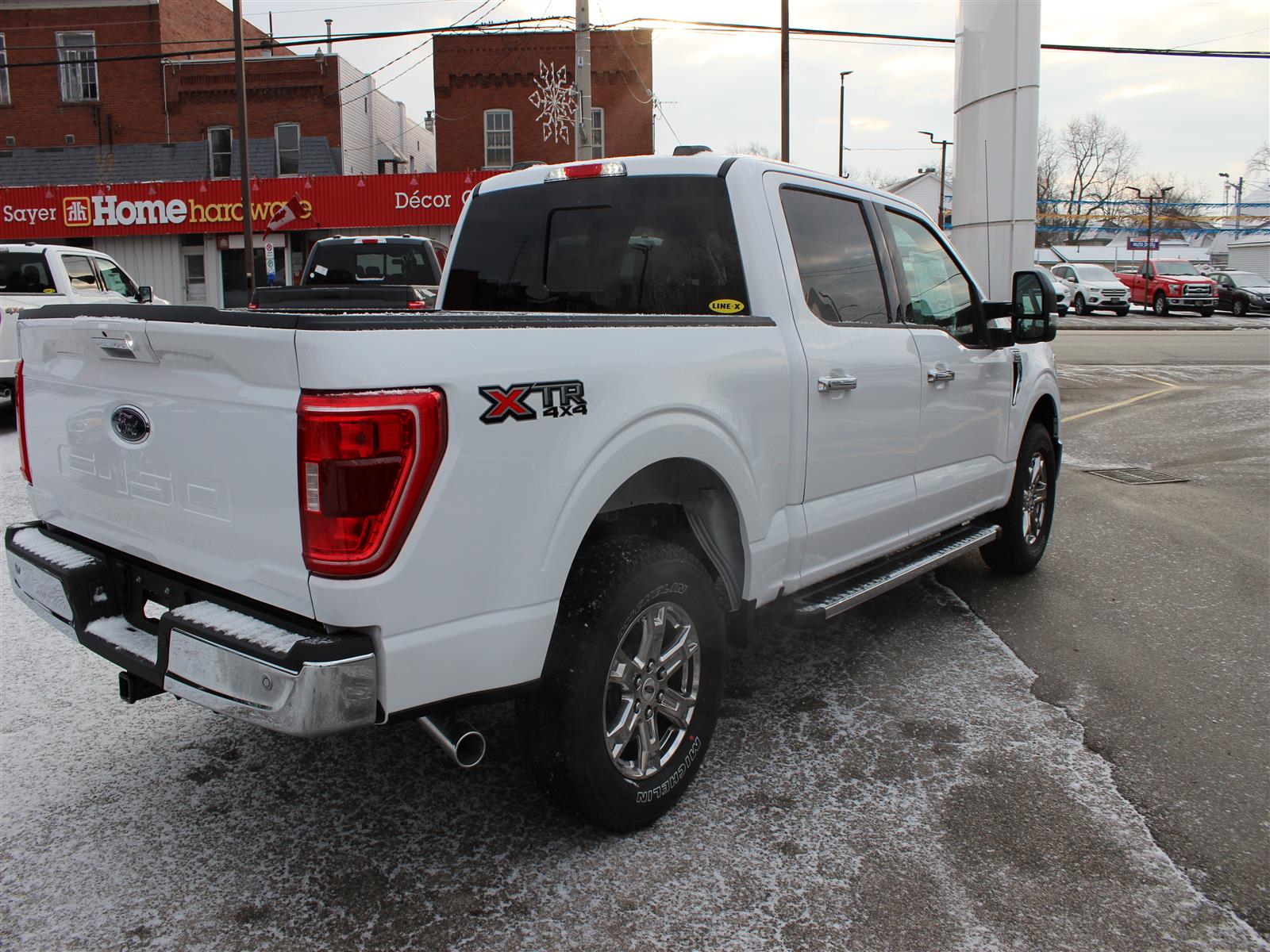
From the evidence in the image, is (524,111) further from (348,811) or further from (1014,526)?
(348,811)

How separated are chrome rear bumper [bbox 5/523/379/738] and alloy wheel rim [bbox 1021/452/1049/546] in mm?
4365

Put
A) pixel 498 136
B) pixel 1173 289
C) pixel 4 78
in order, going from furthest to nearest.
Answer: pixel 1173 289
pixel 4 78
pixel 498 136

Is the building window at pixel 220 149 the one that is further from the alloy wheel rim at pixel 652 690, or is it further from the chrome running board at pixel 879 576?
the alloy wheel rim at pixel 652 690

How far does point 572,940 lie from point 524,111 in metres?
33.4

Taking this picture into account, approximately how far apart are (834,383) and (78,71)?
123ft

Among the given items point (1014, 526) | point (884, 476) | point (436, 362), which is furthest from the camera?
point (1014, 526)

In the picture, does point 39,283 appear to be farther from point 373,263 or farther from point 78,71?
point 78,71

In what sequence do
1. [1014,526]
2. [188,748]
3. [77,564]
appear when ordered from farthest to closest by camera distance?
[1014,526] → [188,748] → [77,564]

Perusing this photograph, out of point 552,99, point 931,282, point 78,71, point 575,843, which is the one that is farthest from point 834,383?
point 78,71

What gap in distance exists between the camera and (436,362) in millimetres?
2369

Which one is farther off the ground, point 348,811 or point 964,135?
point 964,135

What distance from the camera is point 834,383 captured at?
12.3ft

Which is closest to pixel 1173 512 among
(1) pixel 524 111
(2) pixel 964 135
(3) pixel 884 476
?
(3) pixel 884 476

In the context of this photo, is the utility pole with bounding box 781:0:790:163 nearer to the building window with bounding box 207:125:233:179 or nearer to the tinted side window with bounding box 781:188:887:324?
the building window with bounding box 207:125:233:179
